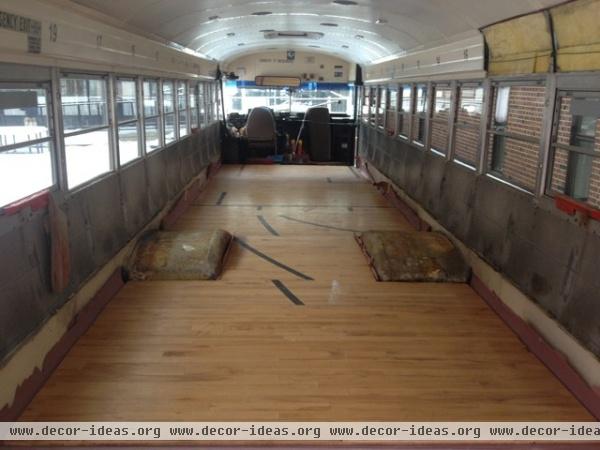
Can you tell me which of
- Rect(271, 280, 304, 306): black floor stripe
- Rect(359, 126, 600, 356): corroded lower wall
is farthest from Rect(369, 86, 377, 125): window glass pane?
Rect(271, 280, 304, 306): black floor stripe

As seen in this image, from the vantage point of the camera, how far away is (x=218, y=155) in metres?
15.6

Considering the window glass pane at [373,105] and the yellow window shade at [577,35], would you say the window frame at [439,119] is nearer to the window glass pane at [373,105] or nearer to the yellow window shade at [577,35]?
the yellow window shade at [577,35]

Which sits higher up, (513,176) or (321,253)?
(513,176)

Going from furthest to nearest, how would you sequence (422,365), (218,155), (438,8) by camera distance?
(218,155)
(438,8)
(422,365)

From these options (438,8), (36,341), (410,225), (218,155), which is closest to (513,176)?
(438,8)

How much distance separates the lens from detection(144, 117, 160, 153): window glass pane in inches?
321

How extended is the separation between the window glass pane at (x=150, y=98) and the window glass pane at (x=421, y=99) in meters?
4.36

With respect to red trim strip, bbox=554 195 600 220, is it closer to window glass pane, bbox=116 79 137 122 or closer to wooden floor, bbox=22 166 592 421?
wooden floor, bbox=22 166 592 421

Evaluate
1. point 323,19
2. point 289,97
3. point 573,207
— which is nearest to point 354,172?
point 289,97

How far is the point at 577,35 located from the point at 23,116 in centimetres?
433

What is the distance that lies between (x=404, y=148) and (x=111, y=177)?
240 inches

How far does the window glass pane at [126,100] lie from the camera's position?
690 centimetres

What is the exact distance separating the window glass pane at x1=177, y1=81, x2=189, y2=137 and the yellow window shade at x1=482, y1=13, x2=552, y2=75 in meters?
6.20

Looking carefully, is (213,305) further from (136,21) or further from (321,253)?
(136,21)
